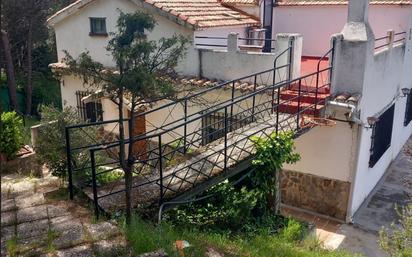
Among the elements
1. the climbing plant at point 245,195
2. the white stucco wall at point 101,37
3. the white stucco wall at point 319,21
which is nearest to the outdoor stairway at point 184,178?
the climbing plant at point 245,195

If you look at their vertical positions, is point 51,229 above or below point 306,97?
below

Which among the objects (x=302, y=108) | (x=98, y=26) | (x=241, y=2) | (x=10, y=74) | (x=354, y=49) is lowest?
(x=10, y=74)

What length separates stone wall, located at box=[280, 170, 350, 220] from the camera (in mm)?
10719

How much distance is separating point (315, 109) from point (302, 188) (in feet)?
9.31

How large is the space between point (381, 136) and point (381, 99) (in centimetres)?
139

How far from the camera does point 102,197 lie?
231 inches

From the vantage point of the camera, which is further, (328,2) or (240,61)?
(328,2)

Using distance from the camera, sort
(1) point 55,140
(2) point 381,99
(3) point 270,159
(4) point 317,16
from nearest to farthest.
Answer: (3) point 270,159 → (1) point 55,140 → (2) point 381,99 → (4) point 317,16

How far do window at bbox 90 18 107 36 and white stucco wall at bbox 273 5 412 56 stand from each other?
632cm

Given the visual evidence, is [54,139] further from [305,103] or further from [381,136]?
[381,136]

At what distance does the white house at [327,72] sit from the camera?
980cm

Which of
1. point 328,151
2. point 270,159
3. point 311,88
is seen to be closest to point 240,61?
point 311,88

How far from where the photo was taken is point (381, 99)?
11.6m

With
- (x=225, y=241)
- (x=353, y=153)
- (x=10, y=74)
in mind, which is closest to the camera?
(x=225, y=241)
